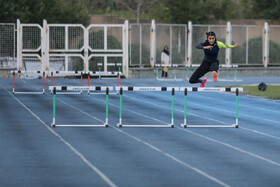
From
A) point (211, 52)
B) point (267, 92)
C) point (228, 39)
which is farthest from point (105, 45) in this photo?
point (211, 52)

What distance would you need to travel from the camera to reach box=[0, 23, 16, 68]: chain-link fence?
144ft

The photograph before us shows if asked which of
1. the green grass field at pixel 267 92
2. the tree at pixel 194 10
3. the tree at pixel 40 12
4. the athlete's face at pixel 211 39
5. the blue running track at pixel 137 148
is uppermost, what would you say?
the tree at pixel 194 10

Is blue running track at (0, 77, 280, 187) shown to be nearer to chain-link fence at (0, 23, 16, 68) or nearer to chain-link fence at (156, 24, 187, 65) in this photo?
chain-link fence at (0, 23, 16, 68)

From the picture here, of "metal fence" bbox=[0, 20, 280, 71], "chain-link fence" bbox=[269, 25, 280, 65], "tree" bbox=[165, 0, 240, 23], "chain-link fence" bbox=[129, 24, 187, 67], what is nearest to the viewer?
"metal fence" bbox=[0, 20, 280, 71]

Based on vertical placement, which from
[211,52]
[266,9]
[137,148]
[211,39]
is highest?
[266,9]

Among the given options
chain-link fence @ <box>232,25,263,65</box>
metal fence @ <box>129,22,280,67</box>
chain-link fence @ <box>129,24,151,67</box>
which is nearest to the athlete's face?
chain-link fence @ <box>129,24,151,67</box>

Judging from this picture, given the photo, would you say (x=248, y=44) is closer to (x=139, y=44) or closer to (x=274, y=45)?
(x=274, y=45)

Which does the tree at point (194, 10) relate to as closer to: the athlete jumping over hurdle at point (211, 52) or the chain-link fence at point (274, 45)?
the chain-link fence at point (274, 45)

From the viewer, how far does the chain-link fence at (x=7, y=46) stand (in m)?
44.0

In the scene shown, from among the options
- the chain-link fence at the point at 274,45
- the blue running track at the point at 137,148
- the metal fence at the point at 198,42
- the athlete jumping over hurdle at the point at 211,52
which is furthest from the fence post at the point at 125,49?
the athlete jumping over hurdle at the point at 211,52

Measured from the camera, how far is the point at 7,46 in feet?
145

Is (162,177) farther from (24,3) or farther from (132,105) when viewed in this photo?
(24,3)

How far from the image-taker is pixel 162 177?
1122 centimetres

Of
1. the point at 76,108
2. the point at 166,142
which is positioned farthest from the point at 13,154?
the point at 76,108
